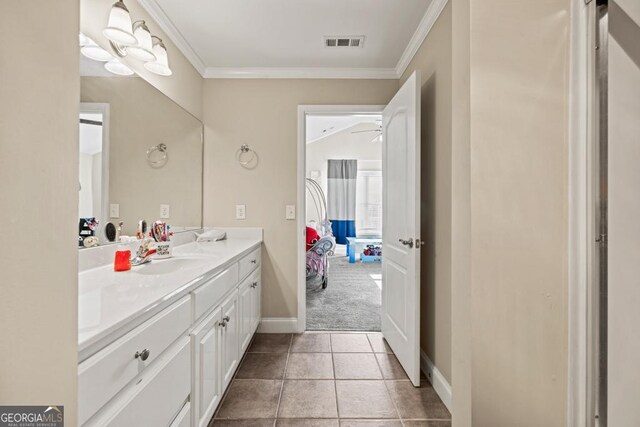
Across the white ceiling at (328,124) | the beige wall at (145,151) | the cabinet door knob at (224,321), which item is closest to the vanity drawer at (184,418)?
the cabinet door knob at (224,321)

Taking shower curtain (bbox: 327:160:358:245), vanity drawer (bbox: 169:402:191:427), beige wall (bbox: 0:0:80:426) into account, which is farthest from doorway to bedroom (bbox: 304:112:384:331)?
beige wall (bbox: 0:0:80:426)

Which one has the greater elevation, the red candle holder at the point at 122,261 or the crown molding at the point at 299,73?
the crown molding at the point at 299,73

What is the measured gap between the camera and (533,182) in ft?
2.80

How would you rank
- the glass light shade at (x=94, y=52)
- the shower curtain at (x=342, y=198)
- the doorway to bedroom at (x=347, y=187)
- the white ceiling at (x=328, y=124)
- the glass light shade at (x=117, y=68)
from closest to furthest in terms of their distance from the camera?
the glass light shade at (x=94, y=52) → the glass light shade at (x=117, y=68) → the white ceiling at (x=328, y=124) → the doorway to bedroom at (x=347, y=187) → the shower curtain at (x=342, y=198)

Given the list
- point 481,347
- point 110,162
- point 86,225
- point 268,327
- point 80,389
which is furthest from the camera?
point 268,327

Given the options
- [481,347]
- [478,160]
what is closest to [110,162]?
[478,160]

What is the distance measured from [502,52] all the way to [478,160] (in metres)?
0.32

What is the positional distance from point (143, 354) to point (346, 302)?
3.07m

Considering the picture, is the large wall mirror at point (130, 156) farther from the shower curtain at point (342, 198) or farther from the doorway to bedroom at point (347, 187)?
the shower curtain at point (342, 198)

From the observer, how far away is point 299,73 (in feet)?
9.24

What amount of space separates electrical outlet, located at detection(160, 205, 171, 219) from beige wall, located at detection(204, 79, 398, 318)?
58 cm

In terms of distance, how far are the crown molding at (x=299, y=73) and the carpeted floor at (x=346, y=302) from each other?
7.93 feet

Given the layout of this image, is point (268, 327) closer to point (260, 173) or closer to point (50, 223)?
point (260, 173)

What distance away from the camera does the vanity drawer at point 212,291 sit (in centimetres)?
132
